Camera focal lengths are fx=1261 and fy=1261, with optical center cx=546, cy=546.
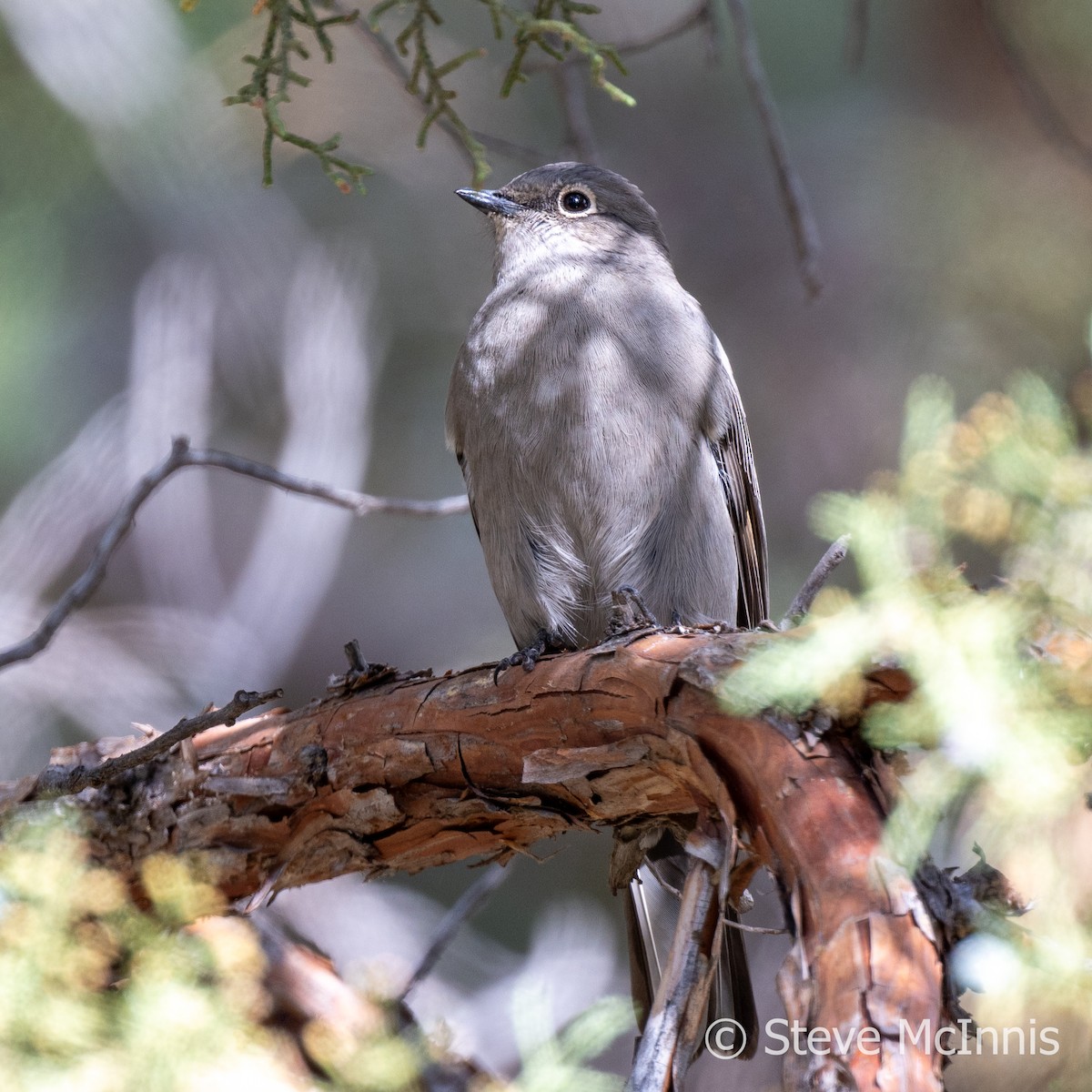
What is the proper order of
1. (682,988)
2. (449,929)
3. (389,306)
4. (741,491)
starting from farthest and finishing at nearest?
(389,306), (741,491), (449,929), (682,988)

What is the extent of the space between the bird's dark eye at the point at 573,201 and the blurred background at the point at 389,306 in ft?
1.25

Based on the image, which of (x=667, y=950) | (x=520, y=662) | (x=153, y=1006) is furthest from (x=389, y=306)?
(x=153, y=1006)

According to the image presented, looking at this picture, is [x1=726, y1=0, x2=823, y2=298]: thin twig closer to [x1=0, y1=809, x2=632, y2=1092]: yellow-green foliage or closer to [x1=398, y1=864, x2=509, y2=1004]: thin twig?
[x1=398, y1=864, x2=509, y2=1004]: thin twig

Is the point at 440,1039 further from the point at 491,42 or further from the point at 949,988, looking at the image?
the point at 491,42

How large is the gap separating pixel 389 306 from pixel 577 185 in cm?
391

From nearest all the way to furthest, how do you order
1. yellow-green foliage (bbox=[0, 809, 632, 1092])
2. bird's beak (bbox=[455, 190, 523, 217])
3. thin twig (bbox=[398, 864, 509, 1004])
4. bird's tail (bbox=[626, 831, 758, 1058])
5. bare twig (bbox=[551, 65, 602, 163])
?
yellow-green foliage (bbox=[0, 809, 632, 1092]), bird's tail (bbox=[626, 831, 758, 1058]), thin twig (bbox=[398, 864, 509, 1004]), bare twig (bbox=[551, 65, 602, 163]), bird's beak (bbox=[455, 190, 523, 217])

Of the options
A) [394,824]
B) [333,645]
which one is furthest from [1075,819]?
[333,645]

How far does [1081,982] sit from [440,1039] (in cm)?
206

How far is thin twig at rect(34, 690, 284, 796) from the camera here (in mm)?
2771

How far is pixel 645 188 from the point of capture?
910 cm

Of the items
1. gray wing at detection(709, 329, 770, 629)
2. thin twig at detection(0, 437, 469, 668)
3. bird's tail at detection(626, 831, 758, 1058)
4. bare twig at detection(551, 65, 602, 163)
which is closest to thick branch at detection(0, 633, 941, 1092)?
thin twig at detection(0, 437, 469, 668)

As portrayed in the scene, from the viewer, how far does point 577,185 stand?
5.00 m

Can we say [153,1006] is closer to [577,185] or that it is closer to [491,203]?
[491,203]

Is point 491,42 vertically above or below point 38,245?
above
